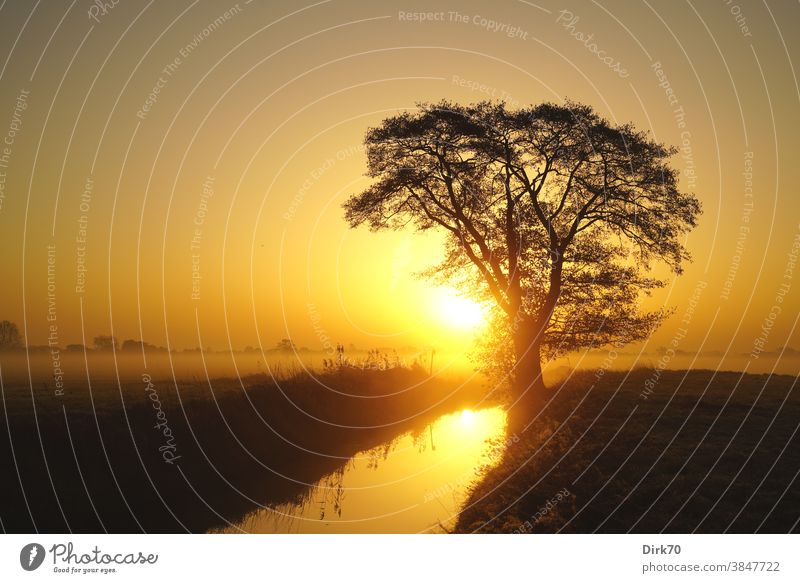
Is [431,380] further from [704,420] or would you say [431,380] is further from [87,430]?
[87,430]

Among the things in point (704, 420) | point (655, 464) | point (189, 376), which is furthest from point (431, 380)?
point (655, 464)

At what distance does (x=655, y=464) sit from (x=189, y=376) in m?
17.4

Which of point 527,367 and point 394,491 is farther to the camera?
point 527,367

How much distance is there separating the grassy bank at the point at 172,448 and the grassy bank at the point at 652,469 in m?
7.41
